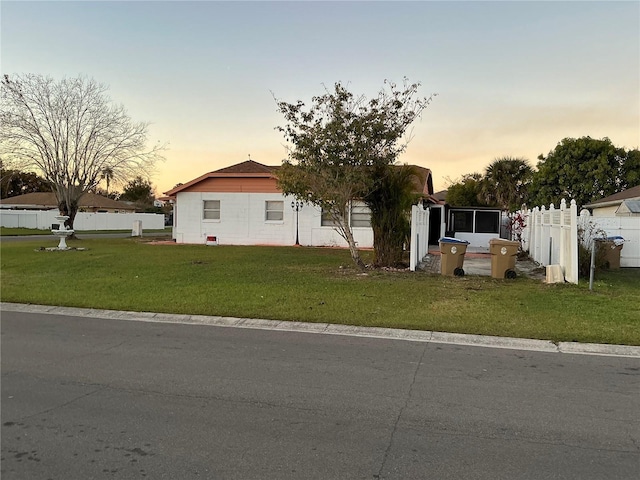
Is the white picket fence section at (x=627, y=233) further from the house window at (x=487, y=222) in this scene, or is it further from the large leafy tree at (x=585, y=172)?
the large leafy tree at (x=585, y=172)

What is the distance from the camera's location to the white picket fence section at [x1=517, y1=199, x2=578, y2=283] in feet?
38.0

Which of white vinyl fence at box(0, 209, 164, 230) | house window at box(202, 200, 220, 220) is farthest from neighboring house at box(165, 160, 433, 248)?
white vinyl fence at box(0, 209, 164, 230)

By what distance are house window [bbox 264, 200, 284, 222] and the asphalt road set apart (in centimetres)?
1978

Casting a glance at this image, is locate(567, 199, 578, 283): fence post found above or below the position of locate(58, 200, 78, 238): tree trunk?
below

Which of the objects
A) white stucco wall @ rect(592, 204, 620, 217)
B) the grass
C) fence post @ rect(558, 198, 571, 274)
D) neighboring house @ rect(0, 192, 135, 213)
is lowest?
the grass

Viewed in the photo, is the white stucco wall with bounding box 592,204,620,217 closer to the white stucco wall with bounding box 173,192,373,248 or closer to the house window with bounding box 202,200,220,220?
the white stucco wall with bounding box 173,192,373,248

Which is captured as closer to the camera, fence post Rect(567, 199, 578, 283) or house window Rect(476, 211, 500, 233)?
fence post Rect(567, 199, 578, 283)

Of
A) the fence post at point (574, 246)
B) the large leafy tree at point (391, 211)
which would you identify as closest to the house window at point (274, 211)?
the large leafy tree at point (391, 211)

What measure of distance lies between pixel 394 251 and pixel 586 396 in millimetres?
10048

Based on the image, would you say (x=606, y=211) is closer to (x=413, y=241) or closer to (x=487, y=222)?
(x=487, y=222)

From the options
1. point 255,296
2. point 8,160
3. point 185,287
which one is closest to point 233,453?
point 255,296

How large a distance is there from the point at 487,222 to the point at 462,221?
1.31 meters

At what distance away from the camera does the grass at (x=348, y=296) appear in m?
7.79

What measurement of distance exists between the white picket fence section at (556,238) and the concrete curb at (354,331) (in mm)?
5462
